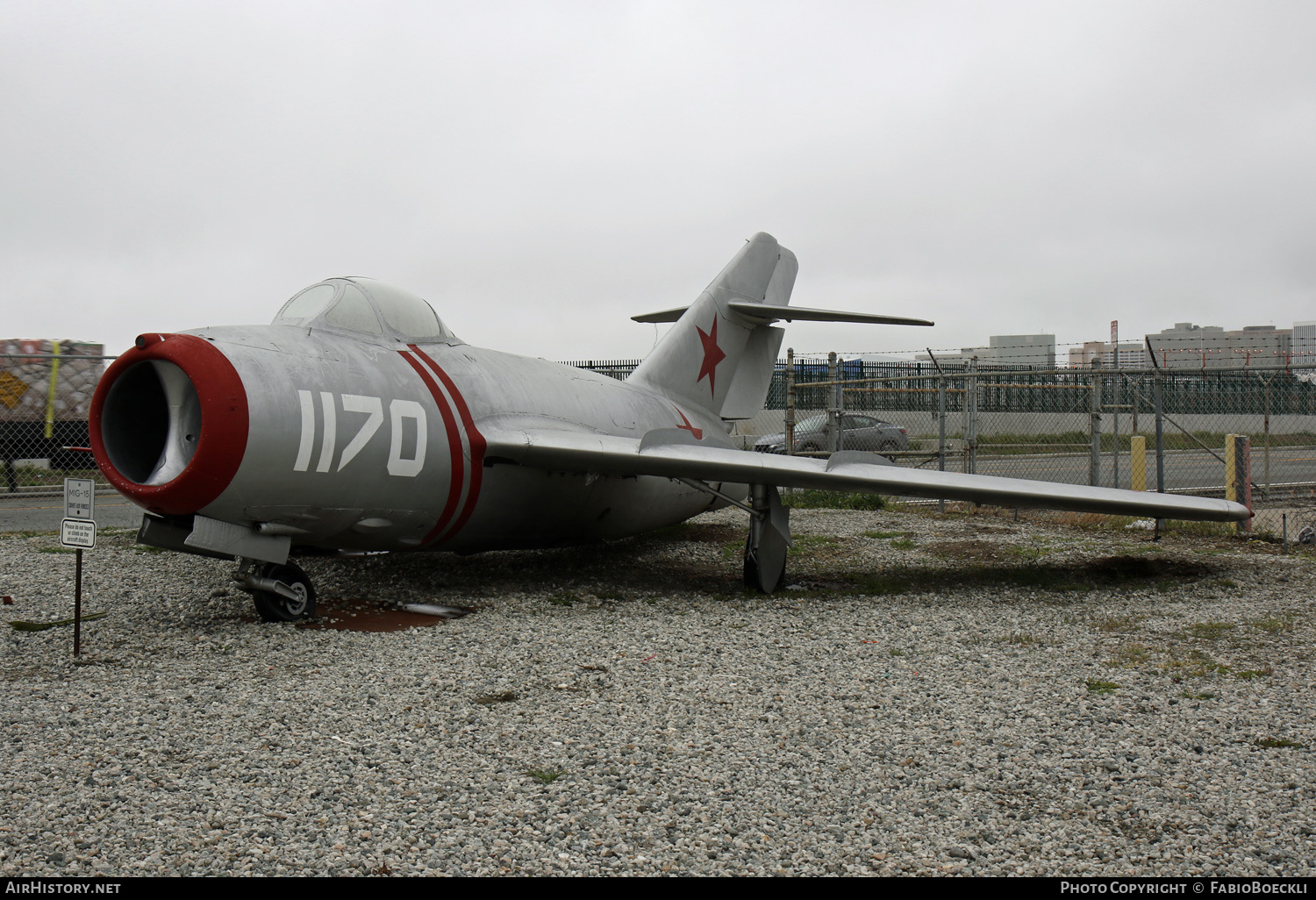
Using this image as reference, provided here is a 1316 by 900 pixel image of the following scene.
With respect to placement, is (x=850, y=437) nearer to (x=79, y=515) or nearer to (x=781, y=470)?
(x=781, y=470)

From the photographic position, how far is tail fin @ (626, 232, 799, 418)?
398 inches

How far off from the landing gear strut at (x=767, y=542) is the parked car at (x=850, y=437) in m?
9.82

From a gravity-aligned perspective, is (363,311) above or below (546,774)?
above

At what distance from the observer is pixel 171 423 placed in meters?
5.39

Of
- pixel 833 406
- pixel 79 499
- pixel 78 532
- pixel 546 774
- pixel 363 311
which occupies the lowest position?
pixel 546 774

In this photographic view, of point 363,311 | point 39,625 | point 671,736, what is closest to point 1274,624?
point 671,736

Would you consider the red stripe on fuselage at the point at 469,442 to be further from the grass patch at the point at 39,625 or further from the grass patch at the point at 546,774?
the grass patch at the point at 546,774

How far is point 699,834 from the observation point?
9.32ft

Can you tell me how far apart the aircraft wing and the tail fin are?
2.91 metres

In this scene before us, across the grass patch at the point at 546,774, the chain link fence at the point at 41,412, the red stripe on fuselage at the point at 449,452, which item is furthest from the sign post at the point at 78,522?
the chain link fence at the point at 41,412

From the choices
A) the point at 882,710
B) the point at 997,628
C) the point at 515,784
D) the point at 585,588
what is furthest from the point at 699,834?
the point at 585,588

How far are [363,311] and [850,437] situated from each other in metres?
14.0

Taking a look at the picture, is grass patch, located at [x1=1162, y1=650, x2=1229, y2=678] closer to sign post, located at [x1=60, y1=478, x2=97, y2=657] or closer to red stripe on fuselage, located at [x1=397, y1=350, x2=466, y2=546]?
red stripe on fuselage, located at [x1=397, y1=350, x2=466, y2=546]

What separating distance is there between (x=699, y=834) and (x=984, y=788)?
1131 millimetres
